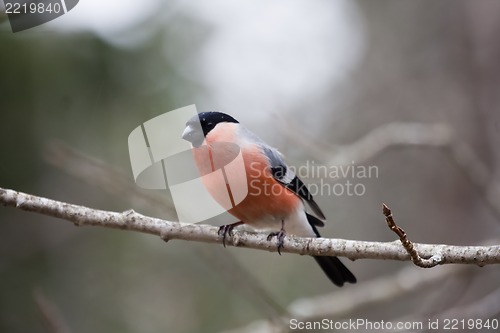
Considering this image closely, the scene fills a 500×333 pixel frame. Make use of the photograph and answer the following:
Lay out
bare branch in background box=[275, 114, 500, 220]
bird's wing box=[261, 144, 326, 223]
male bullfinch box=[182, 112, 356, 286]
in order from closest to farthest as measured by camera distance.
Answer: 1. male bullfinch box=[182, 112, 356, 286]
2. bird's wing box=[261, 144, 326, 223]
3. bare branch in background box=[275, 114, 500, 220]

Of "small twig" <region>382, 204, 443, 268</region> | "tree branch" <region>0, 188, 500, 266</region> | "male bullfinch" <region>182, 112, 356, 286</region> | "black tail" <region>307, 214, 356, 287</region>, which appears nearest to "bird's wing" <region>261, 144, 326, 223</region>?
"male bullfinch" <region>182, 112, 356, 286</region>

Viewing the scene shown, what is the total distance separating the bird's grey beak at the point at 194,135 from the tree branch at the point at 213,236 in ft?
1.77

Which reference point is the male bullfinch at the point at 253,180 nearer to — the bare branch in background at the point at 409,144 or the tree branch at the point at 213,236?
the tree branch at the point at 213,236

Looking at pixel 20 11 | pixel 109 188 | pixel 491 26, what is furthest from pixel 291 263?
pixel 20 11

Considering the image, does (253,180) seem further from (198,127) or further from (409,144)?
(409,144)

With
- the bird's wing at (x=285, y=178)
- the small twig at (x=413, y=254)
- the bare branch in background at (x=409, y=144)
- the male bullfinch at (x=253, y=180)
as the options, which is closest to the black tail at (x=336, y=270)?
the male bullfinch at (x=253, y=180)

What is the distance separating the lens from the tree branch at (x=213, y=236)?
226cm

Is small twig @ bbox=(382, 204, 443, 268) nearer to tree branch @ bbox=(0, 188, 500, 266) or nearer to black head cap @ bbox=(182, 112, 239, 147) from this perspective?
tree branch @ bbox=(0, 188, 500, 266)

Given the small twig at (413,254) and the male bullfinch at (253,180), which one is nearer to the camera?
the small twig at (413,254)

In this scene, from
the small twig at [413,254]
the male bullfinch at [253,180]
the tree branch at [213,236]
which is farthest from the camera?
the male bullfinch at [253,180]

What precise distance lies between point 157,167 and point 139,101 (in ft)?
1.98

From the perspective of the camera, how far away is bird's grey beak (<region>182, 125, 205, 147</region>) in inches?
125

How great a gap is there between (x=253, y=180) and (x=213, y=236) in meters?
0.44

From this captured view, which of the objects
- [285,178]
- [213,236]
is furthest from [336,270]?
[213,236]
